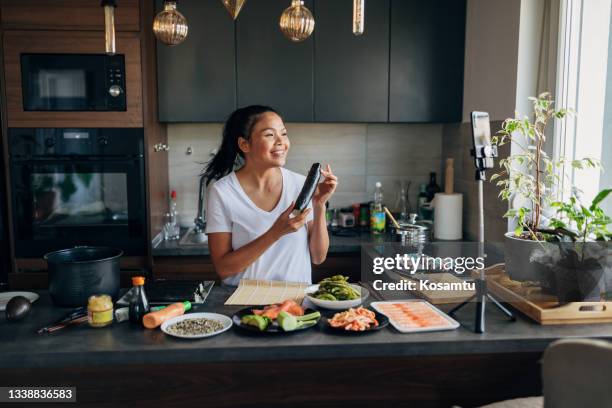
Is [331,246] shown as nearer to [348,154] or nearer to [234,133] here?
[348,154]

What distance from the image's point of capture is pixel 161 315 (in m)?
1.56

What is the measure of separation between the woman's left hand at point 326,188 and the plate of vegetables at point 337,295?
367 millimetres

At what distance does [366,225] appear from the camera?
3.51m

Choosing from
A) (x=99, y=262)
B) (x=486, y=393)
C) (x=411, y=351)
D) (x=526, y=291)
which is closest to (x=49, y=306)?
(x=99, y=262)

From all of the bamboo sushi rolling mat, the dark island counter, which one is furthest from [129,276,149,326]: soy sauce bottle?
the bamboo sushi rolling mat

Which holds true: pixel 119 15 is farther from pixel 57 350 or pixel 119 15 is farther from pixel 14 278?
pixel 57 350

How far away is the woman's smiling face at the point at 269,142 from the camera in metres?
2.15

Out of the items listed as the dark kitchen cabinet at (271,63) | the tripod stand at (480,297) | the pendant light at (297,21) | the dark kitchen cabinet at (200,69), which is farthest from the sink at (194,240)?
the tripod stand at (480,297)

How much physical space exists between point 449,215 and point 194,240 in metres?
1.49

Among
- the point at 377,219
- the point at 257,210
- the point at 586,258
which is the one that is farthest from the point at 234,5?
the point at 377,219

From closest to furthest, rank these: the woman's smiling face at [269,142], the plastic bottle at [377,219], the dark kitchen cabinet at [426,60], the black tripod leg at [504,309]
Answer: the black tripod leg at [504,309] → the woman's smiling face at [269,142] → the dark kitchen cabinet at [426,60] → the plastic bottle at [377,219]

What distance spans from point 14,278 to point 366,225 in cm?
205

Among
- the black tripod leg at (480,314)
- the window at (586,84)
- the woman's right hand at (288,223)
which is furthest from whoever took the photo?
the window at (586,84)

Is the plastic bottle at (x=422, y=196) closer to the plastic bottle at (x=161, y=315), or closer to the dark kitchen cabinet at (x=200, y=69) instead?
the dark kitchen cabinet at (x=200, y=69)
